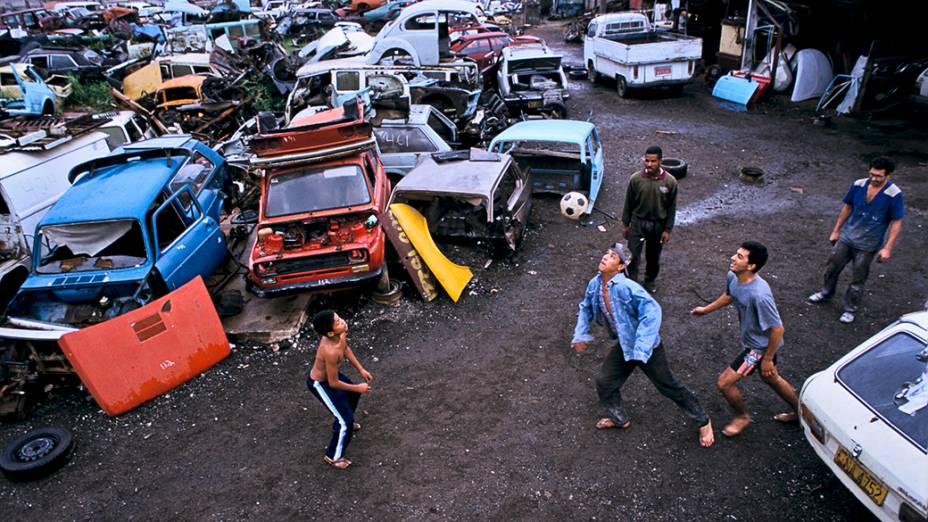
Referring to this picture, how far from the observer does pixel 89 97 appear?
16.8 metres

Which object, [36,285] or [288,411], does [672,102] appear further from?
[36,285]

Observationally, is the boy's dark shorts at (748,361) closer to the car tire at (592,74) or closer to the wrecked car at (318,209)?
the wrecked car at (318,209)

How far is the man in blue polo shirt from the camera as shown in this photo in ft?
17.2

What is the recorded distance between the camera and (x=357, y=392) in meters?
4.46

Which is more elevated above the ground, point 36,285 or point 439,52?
point 439,52

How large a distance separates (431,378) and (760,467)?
10.1 feet

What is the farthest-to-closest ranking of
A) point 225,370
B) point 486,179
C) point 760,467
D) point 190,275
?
point 486,179 < point 190,275 < point 225,370 < point 760,467

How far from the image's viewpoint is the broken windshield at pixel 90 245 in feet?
21.8

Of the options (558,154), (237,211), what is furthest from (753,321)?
(237,211)

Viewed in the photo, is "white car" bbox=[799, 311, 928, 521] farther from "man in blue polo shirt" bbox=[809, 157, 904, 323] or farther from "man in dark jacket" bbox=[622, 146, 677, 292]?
"man in dark jacket" bbox=[622, 146, 677, 292]

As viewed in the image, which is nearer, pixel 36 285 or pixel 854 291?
pixel 854 291

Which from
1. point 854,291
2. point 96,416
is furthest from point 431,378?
point 854,291

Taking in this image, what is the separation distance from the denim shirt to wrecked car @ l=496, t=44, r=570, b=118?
956cm

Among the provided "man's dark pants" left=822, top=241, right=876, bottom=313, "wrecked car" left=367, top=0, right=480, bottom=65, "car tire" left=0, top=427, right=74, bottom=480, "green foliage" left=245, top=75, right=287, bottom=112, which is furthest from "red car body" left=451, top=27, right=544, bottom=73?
"car tire" left=0, top=427, right=74, bottom=480
